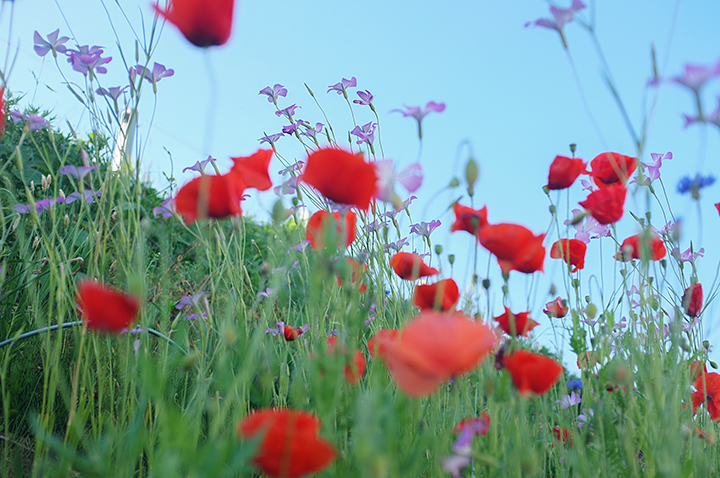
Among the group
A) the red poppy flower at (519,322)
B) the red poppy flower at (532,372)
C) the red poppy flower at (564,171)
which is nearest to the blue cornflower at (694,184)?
the red poppy flower at (564,171)

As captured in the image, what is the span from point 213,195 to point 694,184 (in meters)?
1.19

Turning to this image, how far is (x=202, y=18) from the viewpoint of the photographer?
971 millimetres

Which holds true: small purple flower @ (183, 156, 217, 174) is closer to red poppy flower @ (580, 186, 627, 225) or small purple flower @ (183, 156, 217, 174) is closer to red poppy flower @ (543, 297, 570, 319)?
red poppy flower @ (580, 186, 627, 225)

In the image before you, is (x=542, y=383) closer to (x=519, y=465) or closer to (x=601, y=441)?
(x=519, y=465)

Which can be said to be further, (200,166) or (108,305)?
(200,166)

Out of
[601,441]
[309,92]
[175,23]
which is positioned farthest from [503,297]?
[309,92]

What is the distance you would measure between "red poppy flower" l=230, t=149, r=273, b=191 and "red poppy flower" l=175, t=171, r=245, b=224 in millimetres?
24

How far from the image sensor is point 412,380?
0.65m

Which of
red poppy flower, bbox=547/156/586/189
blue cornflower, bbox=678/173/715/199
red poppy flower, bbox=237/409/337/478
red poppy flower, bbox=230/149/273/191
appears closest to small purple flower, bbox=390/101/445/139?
red poppy flower, bbox=547/156/586/189

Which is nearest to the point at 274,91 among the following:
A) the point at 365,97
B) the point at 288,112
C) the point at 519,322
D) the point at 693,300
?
the point at 288,112

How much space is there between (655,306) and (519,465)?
2.64 feet

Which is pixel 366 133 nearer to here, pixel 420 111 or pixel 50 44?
pixel 420 111

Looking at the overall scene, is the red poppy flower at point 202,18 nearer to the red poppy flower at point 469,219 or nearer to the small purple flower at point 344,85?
the red poppy flower at point 469,219

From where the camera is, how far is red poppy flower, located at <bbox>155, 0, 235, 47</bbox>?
96 centimetres
